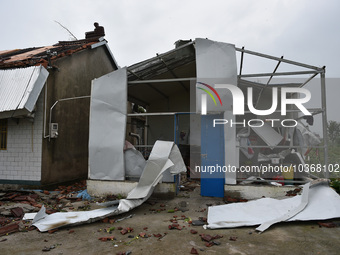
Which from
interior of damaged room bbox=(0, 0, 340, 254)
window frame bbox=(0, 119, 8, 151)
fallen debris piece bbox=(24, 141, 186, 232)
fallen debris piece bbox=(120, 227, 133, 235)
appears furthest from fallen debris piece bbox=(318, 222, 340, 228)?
window frame bbox=(0, 119, 8, 151)

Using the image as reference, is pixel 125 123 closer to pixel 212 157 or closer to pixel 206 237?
pixel 212 157

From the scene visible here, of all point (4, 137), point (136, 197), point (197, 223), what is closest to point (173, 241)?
point (197, 223)

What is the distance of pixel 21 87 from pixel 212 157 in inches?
227

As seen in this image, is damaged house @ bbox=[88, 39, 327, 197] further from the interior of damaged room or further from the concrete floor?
the concrete floor

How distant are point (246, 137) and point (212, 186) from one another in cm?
197

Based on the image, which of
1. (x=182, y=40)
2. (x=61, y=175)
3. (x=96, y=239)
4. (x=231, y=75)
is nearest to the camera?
(x=96, y=239)

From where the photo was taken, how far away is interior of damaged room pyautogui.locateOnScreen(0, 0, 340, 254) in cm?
439

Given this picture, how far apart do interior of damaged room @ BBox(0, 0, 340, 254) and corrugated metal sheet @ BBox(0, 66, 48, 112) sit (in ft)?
0.12

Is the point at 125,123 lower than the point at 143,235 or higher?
Answer: higher

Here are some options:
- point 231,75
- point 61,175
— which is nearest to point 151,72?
point 231,75

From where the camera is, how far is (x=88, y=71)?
10383 millimetres

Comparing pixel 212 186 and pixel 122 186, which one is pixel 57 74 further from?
pixel 212 186

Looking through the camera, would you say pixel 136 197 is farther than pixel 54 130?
No

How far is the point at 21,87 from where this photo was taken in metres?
7.11
